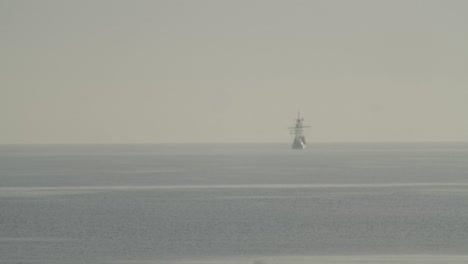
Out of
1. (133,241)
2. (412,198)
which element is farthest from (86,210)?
(412,198)

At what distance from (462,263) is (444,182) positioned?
81.7 m

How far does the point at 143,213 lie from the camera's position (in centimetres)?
7569

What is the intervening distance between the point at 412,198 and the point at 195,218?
27.8m

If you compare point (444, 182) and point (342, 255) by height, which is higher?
point (444, 182)

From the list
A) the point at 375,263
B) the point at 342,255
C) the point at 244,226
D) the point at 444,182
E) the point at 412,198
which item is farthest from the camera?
the point at 444,182

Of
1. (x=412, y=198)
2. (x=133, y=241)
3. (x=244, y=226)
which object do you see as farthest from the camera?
(x=412, y=198)

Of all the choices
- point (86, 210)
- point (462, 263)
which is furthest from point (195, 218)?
point (462, 263)

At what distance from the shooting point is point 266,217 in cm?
7212

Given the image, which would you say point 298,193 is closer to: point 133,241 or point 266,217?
point 266,217

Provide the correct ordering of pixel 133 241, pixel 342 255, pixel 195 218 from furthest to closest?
1. pixel 195 218
2. pixel 133 241
3. pixel 342 255

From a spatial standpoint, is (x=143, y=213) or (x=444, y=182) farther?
(x=444, y=182)

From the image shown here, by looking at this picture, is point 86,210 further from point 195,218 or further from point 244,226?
point 244,226

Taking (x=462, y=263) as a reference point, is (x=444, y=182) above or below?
above

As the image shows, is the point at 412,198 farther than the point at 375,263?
Yes
